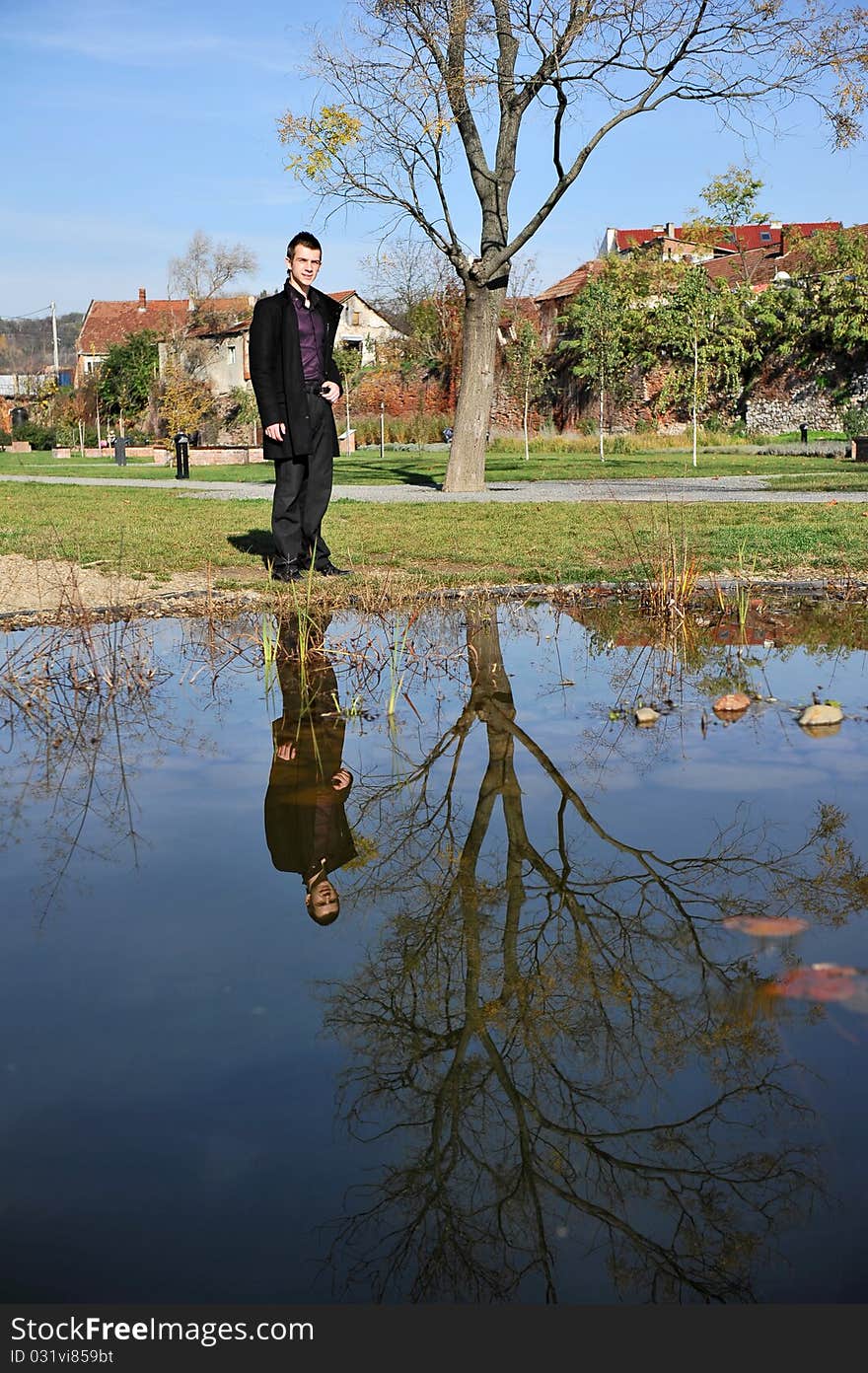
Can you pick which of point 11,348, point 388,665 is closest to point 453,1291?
point 388,665

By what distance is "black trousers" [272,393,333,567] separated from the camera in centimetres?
778

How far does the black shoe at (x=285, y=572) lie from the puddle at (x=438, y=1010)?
3382 millimetres

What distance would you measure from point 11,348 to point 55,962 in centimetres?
9248

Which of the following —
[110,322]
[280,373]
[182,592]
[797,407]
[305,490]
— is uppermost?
[110,322]

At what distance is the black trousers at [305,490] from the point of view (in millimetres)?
7777

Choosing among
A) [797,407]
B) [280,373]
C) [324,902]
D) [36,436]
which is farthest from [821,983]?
[36,436]

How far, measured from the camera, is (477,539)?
9.72 metres

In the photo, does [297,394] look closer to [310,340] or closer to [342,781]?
[310,340]

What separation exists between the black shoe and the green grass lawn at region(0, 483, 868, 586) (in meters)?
0.12

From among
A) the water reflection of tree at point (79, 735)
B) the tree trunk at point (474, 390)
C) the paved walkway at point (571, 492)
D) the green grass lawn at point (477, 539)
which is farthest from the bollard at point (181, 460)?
the water reflection of tree at point (79, 735)

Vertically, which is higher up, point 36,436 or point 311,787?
point 36,436

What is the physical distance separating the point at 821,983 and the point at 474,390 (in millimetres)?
15293

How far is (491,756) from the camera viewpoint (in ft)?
12.9

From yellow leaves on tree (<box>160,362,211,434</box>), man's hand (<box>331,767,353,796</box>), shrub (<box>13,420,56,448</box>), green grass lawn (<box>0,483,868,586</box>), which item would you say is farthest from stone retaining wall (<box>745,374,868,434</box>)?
man's hand (<box>331,767,353,796</box>)
